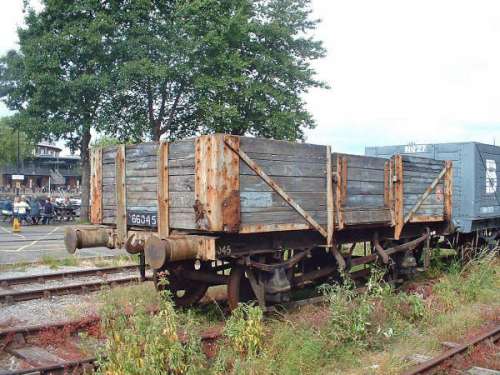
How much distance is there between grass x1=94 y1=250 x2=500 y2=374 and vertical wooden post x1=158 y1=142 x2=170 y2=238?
0.96 meters

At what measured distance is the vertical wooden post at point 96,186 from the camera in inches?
304

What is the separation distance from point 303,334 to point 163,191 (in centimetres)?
Answer: 240

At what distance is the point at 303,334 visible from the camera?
602cm

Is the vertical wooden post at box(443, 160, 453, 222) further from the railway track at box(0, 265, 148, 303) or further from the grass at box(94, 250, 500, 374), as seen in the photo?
the railway track at box(0, 265, 148, 303)

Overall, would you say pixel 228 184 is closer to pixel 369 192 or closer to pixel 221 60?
pixel 369 192

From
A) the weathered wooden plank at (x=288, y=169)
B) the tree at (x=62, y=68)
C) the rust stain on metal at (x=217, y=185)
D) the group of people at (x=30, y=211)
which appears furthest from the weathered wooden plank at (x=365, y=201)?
the group of people at (x=30, y=211)

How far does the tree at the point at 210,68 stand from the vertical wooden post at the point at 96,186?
1569 cm

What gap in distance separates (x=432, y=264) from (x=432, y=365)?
6.06 m

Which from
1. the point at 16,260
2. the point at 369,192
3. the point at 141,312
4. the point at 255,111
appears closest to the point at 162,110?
the point at 255,111

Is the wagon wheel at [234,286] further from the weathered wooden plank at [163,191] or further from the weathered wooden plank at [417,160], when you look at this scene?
the weathered wooden plank at [417,160]

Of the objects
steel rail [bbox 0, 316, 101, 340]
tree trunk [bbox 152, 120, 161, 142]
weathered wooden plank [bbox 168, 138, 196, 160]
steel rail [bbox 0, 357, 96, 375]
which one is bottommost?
steel rail [bbox 0, 357, 96, 375]

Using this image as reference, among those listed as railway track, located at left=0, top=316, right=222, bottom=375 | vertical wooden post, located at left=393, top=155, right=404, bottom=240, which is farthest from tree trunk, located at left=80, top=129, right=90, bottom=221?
vertical wooden post, located at left=393, top=155, right=404, bottom=240

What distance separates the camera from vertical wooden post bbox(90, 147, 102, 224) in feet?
25.3

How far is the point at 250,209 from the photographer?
6.04m
